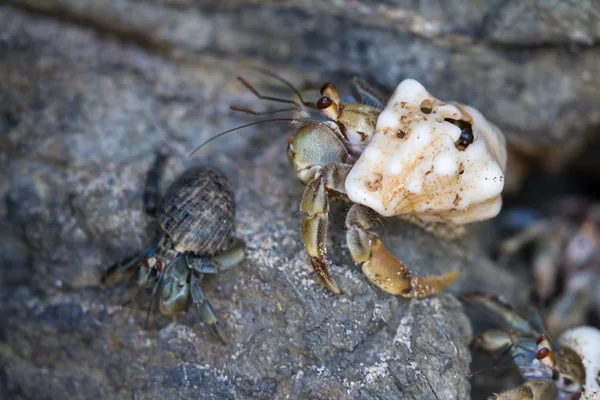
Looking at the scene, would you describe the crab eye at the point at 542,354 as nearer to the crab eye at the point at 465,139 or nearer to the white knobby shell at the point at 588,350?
the white knobby shell at the point at 588,350

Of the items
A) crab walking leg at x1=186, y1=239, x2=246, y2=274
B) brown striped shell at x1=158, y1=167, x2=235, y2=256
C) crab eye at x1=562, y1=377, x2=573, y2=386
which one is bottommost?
crab eye at x1=562, y1=377, x2=573, y2=386

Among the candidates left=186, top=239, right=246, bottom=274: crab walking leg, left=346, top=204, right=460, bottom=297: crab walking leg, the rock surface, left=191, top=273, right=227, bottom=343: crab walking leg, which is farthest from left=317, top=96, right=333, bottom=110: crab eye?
left=191, top=273, right=227, bottom=343: crab walking leg

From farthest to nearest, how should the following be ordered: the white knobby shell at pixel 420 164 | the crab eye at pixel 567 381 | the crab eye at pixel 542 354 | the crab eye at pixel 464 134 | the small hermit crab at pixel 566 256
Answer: the small hermit crab at pixel 566 256, the crab eye at pixel 567 381, the crab eye at pixel 542 354, the crab eye at pixel 464 134, the white knobby shell at pixel 420 164

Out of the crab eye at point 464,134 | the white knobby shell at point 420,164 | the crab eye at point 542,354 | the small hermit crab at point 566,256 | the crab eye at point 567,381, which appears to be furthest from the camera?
the small hermit crab at point 566,256

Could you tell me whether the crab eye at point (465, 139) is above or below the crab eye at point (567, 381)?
above

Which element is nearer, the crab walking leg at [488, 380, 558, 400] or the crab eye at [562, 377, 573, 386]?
the crab walking leg at [488, 380, 558, 400]

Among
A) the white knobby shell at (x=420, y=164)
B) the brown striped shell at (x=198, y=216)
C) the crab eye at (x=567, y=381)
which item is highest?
the white knobby shell at (x=420, y=164)

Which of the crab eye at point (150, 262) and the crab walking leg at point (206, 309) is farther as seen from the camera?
the crab eye at point (150, 262)

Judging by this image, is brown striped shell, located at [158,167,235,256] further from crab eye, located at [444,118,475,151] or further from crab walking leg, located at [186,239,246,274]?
crab eye, located at [444,118,475,151]

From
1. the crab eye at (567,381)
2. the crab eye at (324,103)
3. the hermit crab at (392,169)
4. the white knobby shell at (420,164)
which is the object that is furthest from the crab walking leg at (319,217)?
the crab eye at (567,381)
